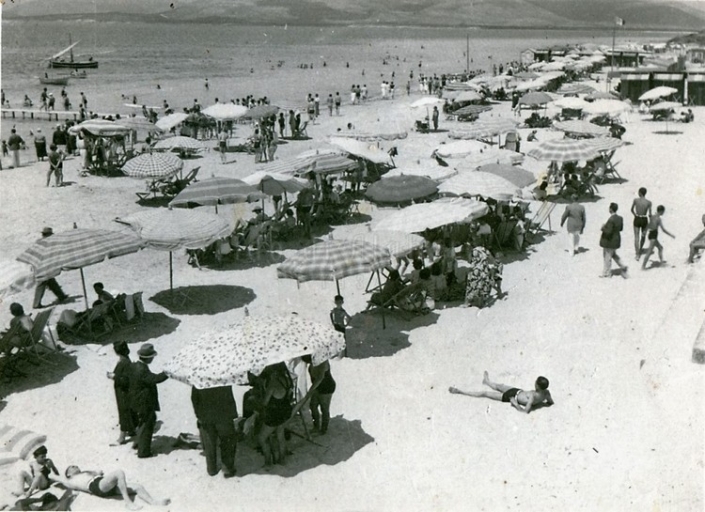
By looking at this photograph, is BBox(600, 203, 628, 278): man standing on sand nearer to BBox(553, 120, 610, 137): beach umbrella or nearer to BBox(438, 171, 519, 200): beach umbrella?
BBox(438, 171, 519, 200): beach umbrella

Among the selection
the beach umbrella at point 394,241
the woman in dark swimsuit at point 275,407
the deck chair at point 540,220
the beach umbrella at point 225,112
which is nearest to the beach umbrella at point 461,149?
the deck chair at point 540,220

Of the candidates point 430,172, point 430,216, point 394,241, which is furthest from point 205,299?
point 430,172

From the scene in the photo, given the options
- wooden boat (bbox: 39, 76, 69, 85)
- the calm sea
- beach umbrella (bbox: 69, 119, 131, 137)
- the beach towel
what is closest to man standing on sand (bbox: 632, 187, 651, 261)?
the beach towel

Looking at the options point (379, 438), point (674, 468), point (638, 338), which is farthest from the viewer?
point (638, 338)

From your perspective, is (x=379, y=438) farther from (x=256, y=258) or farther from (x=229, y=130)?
(x=229, y=130)

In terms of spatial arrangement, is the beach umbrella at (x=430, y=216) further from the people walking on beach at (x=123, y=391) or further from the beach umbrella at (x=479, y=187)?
the people walking on beach at (x=123, y=391)

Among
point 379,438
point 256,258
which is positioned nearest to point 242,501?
point 379,438

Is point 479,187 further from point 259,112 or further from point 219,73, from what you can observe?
point 219,73
